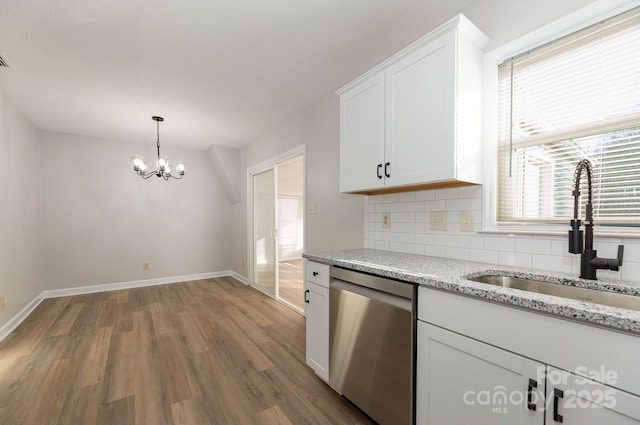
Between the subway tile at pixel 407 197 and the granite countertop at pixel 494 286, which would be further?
the subway tile at pixel 407 197

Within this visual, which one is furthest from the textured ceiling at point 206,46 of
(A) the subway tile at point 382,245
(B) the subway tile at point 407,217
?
(A) the subway tile at point 382,245

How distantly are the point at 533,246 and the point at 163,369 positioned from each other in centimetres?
266

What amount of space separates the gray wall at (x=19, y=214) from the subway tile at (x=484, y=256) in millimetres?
4226

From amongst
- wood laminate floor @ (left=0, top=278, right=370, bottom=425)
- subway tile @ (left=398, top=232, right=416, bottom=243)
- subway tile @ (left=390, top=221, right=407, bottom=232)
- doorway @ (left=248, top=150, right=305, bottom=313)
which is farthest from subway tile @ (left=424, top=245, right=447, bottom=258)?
doorway @ (left=248, top=150, right=305, bottom=313)

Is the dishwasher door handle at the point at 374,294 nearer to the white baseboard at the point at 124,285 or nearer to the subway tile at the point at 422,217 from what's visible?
the subway tile at the point at 422,217

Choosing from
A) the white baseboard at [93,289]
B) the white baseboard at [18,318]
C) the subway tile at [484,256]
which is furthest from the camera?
the white baseboard at [93,289]

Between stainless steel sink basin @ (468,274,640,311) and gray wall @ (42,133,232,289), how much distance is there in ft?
16.0

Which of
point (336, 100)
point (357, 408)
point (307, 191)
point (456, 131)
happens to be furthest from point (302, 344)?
point (336, 100)

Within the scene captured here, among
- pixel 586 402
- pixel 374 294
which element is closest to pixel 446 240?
pixel 374 294

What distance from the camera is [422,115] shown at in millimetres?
1556

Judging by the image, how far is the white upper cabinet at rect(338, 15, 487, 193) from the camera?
1.43 m

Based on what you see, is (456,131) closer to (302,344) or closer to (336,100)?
(336,100)

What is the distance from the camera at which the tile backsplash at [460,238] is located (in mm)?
1221

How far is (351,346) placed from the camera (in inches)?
63.9
